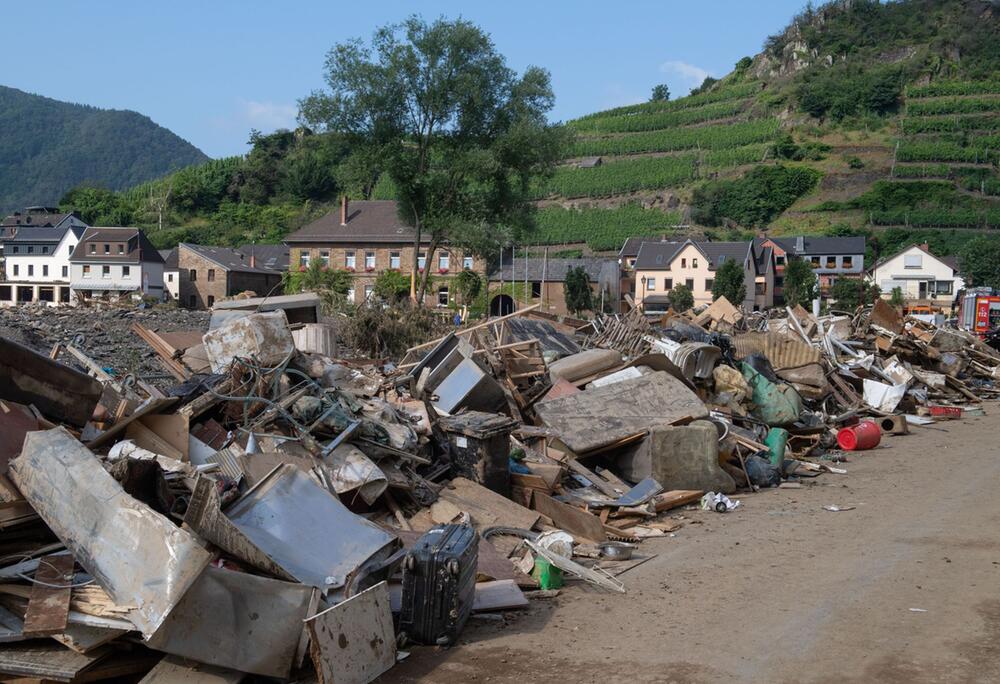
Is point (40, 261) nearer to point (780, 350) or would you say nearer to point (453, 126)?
point (453, 126)

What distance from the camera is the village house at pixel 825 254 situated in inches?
2913

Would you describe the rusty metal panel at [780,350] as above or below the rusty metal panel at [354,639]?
above

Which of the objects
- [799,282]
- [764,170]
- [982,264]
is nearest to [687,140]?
[764,170]

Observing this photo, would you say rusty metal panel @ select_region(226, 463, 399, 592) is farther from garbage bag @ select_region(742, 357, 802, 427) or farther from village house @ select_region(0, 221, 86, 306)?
village house @ select_region(0, 221, 86, 306)

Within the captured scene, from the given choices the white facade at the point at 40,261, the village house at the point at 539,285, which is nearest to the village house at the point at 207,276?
the white facade at the point at 40,261

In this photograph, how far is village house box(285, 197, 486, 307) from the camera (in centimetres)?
5625

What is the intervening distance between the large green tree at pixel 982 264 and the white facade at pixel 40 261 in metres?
62.3

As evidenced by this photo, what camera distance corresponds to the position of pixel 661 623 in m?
5.87

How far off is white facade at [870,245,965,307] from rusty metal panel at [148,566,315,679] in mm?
71963

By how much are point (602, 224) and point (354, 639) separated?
80660 millimetres

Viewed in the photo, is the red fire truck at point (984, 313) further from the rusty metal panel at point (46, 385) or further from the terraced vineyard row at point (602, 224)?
the terraced vineyard row at point (602, 224)

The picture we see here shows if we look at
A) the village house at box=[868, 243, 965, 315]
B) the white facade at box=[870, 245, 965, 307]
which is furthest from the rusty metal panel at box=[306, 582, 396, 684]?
the village house at box=[868, 243, 965, 315]

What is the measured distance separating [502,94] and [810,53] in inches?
4208

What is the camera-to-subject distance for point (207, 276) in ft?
207
